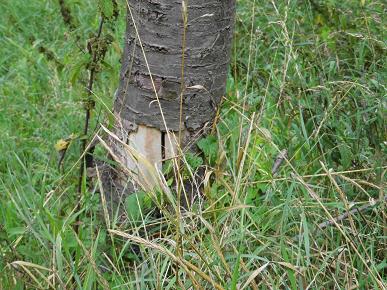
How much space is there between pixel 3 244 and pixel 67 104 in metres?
1.18

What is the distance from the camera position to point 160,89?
7.91ft

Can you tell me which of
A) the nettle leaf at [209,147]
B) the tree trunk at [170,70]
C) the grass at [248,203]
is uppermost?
the tree trunk at [170,70]

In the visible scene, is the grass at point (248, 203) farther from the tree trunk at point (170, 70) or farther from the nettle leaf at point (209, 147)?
the tree trunk at point (170, 70)

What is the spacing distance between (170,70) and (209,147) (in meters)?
0.30

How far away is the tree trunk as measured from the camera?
7.67ft

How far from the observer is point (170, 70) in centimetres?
238

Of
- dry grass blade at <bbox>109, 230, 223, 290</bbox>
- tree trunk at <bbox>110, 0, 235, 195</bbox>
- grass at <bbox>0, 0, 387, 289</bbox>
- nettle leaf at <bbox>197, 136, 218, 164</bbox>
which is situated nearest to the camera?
dry grass blade at <bbox>109, 230, 223, 290</bbox>

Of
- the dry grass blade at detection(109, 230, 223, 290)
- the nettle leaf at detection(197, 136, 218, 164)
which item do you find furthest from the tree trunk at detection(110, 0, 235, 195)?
the dry grass blade at detection(109, 230, 223, 290)

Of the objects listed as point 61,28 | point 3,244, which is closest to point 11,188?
point 3,244

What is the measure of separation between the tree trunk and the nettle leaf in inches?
1.6

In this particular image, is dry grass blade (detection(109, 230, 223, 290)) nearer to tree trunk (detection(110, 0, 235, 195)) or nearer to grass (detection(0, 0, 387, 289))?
grass (detection(0, 0, 387, 289))

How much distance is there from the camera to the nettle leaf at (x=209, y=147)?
2.49 m

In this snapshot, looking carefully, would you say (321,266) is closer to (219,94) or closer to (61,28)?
(219,94)

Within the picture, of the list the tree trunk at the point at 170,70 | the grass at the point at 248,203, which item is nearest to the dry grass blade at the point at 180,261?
the grass at the point at 248,203
